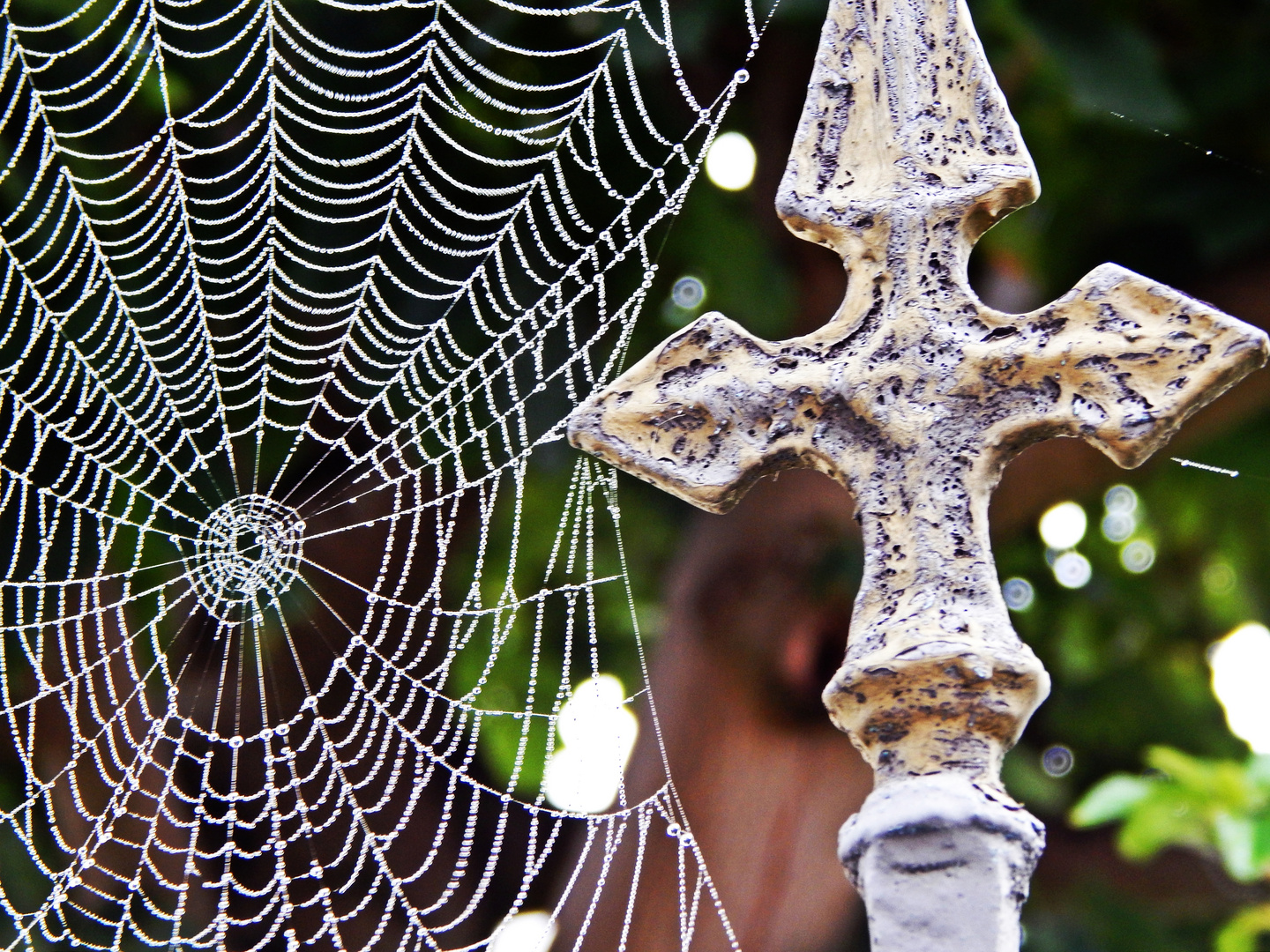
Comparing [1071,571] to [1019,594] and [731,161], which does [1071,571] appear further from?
[731,161]

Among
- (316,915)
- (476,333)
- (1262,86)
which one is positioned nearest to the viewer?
(476,333)

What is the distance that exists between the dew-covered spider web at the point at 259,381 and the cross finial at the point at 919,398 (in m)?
1.04

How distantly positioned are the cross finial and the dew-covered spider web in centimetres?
104

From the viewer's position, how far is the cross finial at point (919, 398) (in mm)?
1157

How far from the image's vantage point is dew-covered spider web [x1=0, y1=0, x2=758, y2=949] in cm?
267

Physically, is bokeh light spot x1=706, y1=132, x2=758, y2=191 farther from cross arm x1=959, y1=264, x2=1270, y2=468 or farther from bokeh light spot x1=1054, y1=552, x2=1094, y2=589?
cross arm x1=959, y1=264, x2=1270, y2=468

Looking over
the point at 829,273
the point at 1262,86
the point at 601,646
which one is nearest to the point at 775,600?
the point at 829,273

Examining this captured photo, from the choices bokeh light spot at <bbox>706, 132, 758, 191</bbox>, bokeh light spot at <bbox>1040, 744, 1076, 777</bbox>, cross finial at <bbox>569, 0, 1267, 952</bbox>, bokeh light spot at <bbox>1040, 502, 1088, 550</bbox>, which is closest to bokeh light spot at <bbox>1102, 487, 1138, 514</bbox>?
bokeh light spot at <bbox>1040, 502, 1088, 550</bbox>

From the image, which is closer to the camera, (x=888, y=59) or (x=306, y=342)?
(x=888, y=59)

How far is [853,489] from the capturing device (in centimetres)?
130

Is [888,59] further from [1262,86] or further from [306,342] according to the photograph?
[1262,86]

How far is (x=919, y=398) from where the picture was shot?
129 centimetres

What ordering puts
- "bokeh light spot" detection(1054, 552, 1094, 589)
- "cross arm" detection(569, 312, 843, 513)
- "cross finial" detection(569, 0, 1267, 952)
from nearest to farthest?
"cross finial" detection(569, 0, 1267, 952)
"cross arm" detection(569, 312, 843, 513)
"bokeh light spot" detection(1054, 552, 1094, 589)

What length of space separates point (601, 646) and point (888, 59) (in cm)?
336
